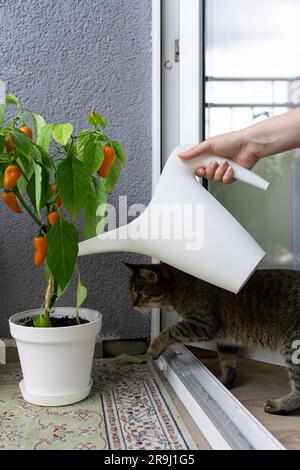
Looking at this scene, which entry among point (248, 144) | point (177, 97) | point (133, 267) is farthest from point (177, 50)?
point (133, 267)

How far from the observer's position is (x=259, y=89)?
1255mm

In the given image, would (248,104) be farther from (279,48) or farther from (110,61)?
(110,61)

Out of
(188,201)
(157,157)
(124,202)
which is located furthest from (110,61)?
(188,201)

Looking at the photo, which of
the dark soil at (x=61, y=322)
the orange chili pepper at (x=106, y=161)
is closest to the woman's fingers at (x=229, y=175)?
the orange chili pepper at (x=106, y=161)

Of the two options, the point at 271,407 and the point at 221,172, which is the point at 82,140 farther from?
the point at 271,407

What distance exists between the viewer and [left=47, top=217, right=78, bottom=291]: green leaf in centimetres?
89

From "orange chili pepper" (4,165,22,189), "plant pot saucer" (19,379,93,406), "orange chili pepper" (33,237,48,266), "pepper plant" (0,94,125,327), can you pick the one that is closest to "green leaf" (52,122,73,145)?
"pepper plant" (0,94,125,327)

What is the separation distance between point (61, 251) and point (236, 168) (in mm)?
396

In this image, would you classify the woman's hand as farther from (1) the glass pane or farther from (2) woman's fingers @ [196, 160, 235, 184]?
(1) the glass pane

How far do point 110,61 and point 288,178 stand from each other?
25.1 inches

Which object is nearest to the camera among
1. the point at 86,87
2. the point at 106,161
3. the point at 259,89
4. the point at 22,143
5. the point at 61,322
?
the point at 22,143

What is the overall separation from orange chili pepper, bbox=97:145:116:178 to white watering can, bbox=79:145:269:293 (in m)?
0.12

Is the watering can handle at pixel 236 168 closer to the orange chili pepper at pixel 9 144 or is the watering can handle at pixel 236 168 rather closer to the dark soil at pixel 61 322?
the orange chili pepper at pixel 9 144

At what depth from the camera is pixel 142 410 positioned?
1003 mm
